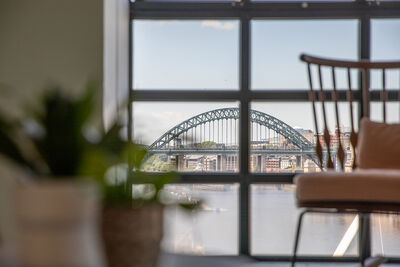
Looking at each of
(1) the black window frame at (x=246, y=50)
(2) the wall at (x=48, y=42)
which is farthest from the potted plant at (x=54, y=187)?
(1) the black window frame at (x=246, y=50)

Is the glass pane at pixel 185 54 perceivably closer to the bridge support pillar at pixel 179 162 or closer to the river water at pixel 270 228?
the bridge support pillar at pixel 179 162

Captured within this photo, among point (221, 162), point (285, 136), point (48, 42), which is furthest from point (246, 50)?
point (48, 42)

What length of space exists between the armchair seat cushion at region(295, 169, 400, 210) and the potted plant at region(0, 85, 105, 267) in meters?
1.13

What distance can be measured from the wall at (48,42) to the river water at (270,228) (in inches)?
34.8

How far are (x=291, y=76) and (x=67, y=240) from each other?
2.19 meters

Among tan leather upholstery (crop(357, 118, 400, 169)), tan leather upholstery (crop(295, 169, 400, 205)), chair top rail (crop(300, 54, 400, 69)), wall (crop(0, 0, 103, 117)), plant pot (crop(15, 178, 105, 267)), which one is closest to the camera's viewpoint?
plant pot (crop(15, 178, 105, 267))

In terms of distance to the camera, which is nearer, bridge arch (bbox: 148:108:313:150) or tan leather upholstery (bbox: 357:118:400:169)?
tan leather upholstery (bbox: 357:118:400:169)

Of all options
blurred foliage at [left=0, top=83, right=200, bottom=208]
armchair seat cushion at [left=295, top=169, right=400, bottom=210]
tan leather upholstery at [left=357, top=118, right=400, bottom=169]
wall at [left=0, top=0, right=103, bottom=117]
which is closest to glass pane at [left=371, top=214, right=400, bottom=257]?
tan leather upholstery at [left=357, top=118, right=400, bottom=169]

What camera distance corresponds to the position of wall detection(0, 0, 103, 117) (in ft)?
7.46

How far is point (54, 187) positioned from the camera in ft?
1.75

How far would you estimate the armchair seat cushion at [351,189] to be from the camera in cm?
152

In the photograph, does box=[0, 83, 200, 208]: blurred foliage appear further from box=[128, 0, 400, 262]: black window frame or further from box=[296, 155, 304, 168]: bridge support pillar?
box=[296, 155, 304, 168]: bridge support pillar

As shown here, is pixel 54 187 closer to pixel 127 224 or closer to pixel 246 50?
pixel 127 224

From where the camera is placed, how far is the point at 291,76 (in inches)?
101
